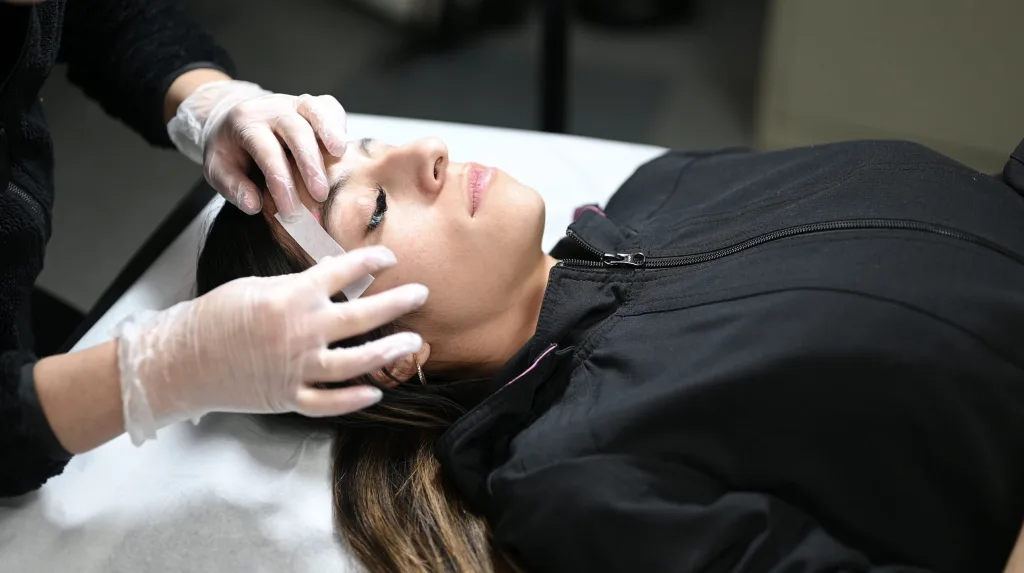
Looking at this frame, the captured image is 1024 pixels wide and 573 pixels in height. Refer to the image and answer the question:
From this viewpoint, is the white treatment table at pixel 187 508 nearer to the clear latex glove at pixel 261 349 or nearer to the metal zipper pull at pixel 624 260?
the clear latex glove at pixel 261 349

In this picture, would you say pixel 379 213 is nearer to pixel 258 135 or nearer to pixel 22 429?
pixel 258 135

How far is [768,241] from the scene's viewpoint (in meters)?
1.07

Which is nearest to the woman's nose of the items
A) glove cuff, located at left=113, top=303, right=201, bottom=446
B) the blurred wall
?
glove cuff, located at left=113, top=303, right=201, bottom=446

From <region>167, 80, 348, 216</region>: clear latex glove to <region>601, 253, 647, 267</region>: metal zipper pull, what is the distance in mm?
390

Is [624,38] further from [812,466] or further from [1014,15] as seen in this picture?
[812,466]

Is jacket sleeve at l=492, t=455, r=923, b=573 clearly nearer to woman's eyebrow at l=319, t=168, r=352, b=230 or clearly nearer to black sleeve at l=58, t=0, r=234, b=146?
woman's eyebrow at l=319, t=168, r=352, b=230

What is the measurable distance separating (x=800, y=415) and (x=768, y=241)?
0.24 meters

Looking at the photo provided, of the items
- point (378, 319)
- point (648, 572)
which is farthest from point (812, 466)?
point (378, 319)

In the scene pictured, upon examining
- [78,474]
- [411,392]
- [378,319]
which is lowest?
[78,474]

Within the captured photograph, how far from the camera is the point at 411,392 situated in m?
1.14

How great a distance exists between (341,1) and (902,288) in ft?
8.66

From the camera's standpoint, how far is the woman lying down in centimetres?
93

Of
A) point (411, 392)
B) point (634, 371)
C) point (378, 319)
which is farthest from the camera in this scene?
point (411, 392)

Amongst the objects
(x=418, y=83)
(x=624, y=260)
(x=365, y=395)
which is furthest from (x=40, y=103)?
(x=418, y=83)
